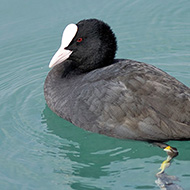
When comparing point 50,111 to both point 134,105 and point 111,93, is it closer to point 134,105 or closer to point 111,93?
point 111,93

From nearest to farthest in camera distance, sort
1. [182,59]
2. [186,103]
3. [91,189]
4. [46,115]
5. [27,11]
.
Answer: [91,189], [186,103], [46,115], [182,59], [27,11]

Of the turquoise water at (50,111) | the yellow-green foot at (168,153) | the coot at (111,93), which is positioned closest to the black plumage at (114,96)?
the coot at (111,93)

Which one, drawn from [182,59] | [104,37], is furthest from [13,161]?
[182,59]

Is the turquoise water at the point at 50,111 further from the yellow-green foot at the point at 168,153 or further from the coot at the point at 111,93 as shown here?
the coot at the point at 111,93

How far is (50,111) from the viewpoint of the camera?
630 cm

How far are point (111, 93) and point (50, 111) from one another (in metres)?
1.20

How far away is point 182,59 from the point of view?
7051 mm

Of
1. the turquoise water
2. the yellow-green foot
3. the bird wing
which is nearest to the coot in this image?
the bird wing

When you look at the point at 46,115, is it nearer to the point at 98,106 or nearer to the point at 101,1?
the point at 98,106

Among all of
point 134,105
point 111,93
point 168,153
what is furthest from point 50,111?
point 168,153

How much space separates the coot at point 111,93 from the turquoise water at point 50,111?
231 millimetres

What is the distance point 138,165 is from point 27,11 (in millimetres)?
4326

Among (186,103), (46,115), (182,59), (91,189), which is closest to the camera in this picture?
(91,189)

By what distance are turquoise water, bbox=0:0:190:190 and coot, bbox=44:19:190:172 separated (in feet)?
0.76
